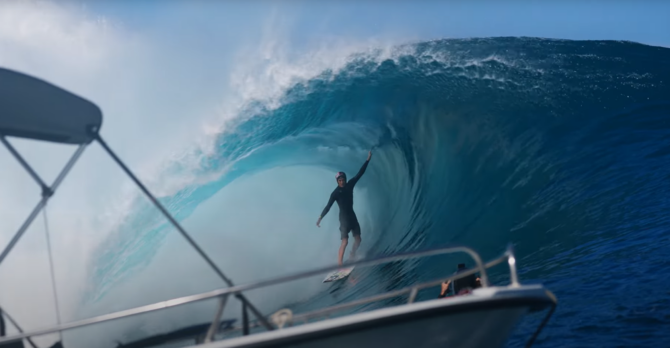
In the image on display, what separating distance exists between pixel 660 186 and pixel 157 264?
11451 mm

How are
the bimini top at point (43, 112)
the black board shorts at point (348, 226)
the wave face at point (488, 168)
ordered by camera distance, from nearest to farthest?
A: the bimini top at point (43, 112), the wave face at point (488, 168), the black board shorts at point (348, 226)

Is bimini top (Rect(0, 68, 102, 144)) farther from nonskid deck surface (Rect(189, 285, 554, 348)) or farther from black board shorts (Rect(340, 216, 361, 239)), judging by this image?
black board shorts (Rect(340, 216, 361, 239))

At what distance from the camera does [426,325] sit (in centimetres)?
332

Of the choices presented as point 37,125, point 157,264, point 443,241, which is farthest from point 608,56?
point 37,125

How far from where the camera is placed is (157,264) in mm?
14109

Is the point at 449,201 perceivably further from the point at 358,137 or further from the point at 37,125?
the point at 37,125

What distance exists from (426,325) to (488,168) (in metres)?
9.28

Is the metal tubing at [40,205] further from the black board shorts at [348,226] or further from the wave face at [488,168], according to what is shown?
the black board shorts at [348,226]

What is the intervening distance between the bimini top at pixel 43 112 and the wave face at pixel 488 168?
445cm

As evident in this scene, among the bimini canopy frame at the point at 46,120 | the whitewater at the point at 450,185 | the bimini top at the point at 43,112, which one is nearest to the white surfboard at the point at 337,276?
the whitewater at the point at 450,185

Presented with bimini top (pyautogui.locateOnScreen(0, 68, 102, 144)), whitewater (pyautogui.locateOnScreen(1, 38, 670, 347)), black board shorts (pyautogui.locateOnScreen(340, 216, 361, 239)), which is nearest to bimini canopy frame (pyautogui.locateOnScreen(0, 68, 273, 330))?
bimini top (pyautogui.locateOnScreen(0, 68, 102, 144))

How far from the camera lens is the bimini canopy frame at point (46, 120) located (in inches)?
153

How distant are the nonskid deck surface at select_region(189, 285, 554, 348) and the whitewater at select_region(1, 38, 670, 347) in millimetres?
1905

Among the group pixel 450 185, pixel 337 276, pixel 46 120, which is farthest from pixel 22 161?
pixel 450 185
